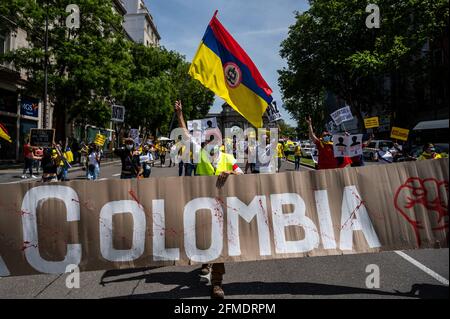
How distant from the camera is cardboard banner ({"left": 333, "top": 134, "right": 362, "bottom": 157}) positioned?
8961 mm

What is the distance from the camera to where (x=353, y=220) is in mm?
4609

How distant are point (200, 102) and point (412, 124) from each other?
45389 mm

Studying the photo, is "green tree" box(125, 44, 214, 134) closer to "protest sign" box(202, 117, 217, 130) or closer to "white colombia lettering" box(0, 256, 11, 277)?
"protest sign" box(202, 117, 217, 130)

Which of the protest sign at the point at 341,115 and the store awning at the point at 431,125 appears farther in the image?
the store awning at the point at 431,125

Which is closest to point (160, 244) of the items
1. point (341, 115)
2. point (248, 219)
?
point (248, 219)

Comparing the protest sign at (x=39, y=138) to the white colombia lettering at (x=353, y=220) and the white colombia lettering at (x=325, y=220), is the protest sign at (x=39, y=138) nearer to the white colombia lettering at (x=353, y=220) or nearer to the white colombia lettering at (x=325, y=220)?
the white colombia lettering at (x=325, y=220)

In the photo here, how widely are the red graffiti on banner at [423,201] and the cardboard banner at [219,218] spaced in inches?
0.4

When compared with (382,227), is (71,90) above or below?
A: above

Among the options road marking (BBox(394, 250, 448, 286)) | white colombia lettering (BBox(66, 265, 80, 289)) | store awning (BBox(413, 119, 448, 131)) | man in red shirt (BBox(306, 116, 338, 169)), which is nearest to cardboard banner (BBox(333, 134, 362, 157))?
man in red shirt (BBox(306, 116, 338, 169))

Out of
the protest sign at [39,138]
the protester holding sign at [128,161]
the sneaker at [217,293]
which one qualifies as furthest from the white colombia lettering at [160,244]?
the protest sign at [39,138]

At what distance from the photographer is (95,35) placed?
27625 millimetres

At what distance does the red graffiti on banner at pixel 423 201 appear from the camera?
14.9ft
